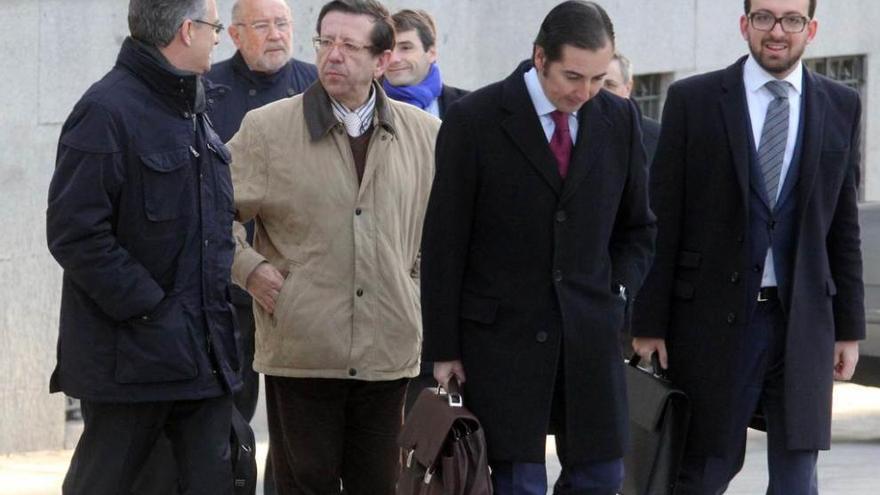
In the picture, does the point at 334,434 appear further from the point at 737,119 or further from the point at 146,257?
the point at 737,119

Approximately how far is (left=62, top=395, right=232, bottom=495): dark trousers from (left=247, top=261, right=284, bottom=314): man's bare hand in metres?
0.54

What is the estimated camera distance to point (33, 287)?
31.6ft

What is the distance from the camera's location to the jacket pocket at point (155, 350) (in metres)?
6.10

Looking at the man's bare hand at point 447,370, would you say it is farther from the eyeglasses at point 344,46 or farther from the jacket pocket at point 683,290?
the eyeglasses at point 344,46

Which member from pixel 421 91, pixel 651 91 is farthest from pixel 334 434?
pixel 651 91

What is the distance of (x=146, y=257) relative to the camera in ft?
20.2

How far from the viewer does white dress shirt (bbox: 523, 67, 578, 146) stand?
632 cm

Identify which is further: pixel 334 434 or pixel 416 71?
pixel 416 71

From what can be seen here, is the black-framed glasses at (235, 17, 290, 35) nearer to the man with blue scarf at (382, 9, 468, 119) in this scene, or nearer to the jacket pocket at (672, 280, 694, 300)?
the man with blue scarf at (382, 9, 468, 119)

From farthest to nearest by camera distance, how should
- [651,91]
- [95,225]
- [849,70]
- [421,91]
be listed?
[849,70] → [651,91] → [421,91] → [95,225]

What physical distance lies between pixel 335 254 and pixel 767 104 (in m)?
1.40

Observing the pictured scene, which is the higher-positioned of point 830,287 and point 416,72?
point 416,72

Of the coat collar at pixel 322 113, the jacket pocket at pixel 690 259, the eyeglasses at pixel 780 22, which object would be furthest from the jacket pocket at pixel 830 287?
the coat collar at pixel 322 113

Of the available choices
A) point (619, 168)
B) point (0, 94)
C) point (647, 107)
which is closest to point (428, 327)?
point (619, 168)
